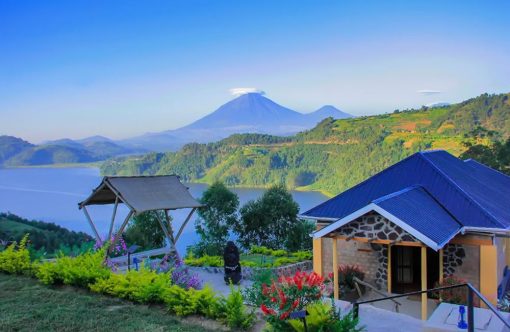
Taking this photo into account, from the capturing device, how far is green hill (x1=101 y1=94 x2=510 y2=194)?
77438mm

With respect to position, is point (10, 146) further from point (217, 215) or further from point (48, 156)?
point (217, 215)

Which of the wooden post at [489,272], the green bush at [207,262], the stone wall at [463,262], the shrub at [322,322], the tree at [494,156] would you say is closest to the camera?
the shrub at [322,322]

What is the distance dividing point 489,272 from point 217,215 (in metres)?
20.0

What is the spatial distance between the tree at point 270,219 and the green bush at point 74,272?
18.8 m

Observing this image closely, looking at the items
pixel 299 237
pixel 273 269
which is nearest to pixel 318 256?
pixel 273 269

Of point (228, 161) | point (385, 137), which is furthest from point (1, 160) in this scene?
point (385, 137)

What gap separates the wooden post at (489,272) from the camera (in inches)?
418

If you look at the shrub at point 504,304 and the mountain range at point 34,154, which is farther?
the mountain range at point 34,154

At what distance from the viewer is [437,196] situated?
12062 mm

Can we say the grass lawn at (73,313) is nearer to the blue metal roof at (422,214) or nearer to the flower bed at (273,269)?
the blue metal roof at (422,214)

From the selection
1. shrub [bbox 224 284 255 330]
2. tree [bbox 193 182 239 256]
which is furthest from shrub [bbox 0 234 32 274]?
tree [bbox 193 182 239 256]

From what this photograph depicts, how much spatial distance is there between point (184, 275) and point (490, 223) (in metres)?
6.63

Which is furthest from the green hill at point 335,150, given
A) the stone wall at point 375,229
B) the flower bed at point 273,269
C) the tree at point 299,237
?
the stone wall at point 375,229

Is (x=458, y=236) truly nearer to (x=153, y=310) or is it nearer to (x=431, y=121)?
(x=153, y=310)
